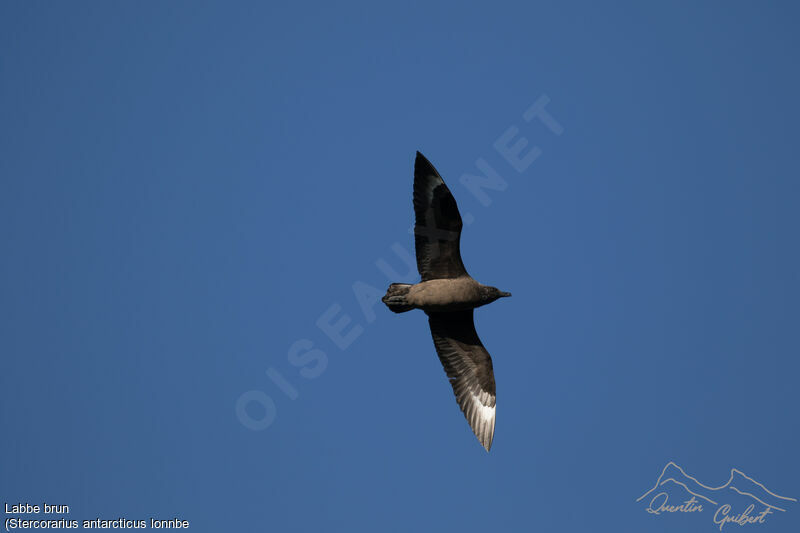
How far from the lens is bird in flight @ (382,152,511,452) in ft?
32.3

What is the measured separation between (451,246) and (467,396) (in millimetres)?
2166

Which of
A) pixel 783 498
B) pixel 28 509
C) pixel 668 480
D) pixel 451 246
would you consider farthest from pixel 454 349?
pixel 28 509

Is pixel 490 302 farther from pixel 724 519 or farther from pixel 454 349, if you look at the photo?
pixel 724 519

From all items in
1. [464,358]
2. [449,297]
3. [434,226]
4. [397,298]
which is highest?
[434,226]

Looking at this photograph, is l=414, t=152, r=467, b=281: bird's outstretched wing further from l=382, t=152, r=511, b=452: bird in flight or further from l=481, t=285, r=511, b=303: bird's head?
l=481, t=285, r=511, b=303: bird's head

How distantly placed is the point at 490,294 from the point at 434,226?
1.28m

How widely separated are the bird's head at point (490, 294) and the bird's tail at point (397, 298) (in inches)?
40.4

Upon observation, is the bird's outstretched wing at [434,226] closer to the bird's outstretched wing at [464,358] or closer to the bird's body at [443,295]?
the bird's body at [443,295]

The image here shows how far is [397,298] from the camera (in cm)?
1009

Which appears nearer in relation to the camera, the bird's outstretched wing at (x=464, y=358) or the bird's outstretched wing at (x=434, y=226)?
the bird's outstretched wing at (x=434, y=226)

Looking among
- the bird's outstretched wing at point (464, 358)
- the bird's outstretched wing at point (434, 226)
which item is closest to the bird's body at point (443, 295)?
the bird's outstretched wing at point (434, 226)

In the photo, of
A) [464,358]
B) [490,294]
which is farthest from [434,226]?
[464,358]

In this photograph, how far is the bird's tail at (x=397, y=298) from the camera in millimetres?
10102

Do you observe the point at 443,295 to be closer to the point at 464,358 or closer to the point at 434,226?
the point at 434,226
